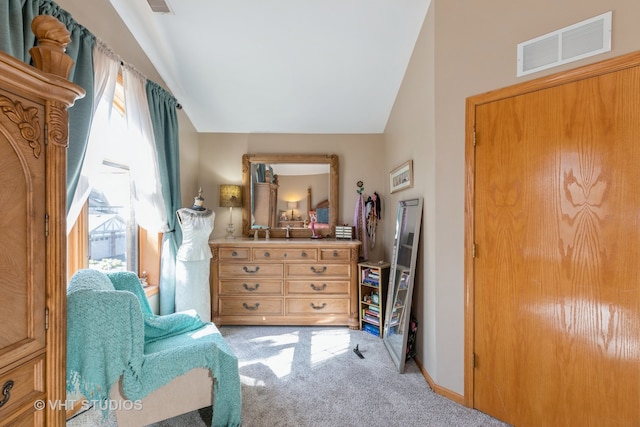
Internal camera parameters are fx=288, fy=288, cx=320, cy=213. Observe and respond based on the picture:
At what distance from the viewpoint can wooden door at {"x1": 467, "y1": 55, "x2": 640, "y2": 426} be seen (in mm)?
1436

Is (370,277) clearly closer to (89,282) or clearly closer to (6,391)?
Answer: (89,282)

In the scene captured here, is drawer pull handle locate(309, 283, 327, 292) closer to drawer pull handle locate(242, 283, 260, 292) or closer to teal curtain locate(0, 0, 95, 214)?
drawer pull handle locate(242, 283, 260, 292)

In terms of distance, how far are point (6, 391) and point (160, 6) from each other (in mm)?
2469

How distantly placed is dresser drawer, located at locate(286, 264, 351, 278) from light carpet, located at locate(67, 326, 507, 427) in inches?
25.7

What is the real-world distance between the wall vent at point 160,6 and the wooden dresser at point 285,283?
2.13 metres

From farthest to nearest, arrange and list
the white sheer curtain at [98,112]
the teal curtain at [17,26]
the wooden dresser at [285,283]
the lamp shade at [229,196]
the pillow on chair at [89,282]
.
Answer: the lamp shade at [229,196] → the wooden dresser at [285,283] → the white sheer curtain at [98,112] → the pillow on chair at [89,282] → the teal curtain at [17,26]

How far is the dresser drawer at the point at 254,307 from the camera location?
10.6 ft

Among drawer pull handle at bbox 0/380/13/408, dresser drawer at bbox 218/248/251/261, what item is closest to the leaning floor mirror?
dresser drawer at bbox 218/248/251/261

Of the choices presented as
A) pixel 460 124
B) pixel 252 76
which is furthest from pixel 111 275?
pixel 460 124

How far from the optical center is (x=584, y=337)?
1.54 metres

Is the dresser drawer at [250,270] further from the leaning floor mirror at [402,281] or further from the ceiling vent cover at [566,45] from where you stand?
the ceiling vent cover at [566,45]

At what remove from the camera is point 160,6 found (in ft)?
7.07

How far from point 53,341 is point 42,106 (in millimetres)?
796

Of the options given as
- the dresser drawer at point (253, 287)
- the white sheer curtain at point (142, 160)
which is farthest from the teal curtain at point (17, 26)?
the dresser drawer at point (253, 287)
